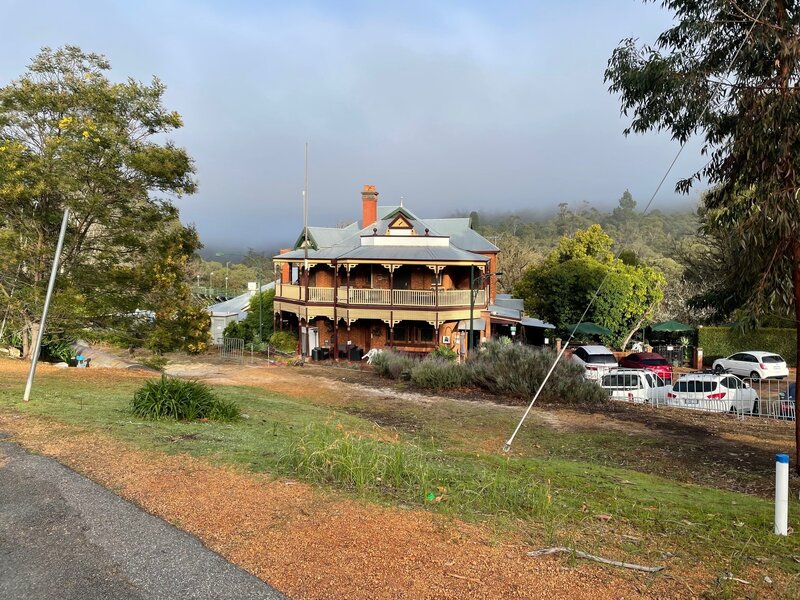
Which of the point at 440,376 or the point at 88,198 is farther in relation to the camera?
the point at 440,376

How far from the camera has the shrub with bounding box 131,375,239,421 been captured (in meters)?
10.0

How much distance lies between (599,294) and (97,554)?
118 ft

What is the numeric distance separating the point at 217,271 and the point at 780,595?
115 metres

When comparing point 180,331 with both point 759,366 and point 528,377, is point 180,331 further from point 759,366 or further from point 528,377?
point 759,366

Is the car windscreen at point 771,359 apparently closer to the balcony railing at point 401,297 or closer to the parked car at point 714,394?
the parked car at point 714,394

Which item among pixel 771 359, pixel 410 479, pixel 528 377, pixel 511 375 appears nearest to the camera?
pixel 410 479

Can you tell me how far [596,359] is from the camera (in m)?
25.6

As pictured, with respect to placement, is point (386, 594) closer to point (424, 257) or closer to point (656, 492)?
point (656, 492)

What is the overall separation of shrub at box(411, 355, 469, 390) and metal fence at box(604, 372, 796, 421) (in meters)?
5.06

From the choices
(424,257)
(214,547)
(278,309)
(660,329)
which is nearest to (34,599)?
(214,547)

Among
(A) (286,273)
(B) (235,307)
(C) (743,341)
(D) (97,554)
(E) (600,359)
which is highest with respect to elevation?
(A) (286,273)

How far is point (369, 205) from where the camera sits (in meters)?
40.6

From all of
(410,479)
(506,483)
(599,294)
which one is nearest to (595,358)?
(599,294)

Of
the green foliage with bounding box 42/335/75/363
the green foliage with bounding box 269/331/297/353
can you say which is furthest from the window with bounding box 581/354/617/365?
the green foliage with bounding box 42/335/75/363
